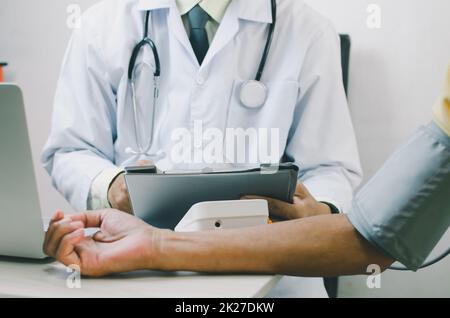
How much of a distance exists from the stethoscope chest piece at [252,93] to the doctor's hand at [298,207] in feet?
1.05

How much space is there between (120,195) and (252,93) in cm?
36

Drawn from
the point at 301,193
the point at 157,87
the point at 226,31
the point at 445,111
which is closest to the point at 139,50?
the point at 157,87

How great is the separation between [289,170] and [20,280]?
34 cm

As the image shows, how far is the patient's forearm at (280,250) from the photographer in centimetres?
59

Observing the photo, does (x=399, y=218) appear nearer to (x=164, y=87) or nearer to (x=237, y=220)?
(x=237, y=220)

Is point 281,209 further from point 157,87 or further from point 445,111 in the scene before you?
point 157,87

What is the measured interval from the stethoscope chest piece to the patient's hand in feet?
1.79

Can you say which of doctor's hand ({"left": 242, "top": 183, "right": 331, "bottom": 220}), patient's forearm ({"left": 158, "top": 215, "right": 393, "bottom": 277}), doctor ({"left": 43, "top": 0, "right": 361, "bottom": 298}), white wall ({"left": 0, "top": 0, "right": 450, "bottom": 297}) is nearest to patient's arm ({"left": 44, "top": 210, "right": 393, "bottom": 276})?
patient's forearm ({"left": 158, "top": 215, "right": 393, "bottom": 277})

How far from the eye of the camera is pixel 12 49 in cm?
196

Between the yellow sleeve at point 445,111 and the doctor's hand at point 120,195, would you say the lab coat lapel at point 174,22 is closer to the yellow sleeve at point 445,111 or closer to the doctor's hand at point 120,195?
the doctor's hand at point 120,195

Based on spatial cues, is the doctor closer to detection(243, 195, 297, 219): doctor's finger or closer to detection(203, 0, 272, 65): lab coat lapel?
detection(203, 0, 272, 65): lab coat lapel

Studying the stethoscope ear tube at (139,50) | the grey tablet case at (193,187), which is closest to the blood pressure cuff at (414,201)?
the grey tablet case at (193,187)

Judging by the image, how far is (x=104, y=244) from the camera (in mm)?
621
